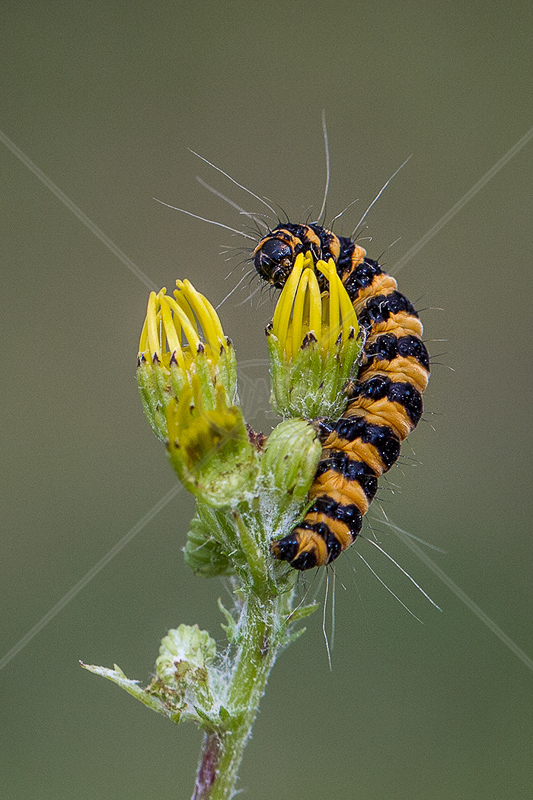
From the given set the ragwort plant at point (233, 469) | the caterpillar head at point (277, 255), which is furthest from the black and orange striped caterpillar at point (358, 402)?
the ragwort plant at point (233, 469)

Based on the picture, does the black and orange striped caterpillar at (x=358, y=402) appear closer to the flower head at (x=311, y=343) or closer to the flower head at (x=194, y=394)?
the flower head at (x=311, y=343)

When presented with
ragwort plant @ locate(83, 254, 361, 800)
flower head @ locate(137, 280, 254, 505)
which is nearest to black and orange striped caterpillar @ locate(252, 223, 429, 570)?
ragwort plant @ locate(83, 254, 361, 800)

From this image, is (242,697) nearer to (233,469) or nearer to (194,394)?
(233,469)

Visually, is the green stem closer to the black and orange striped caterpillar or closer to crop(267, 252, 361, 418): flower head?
the black and orange striped caterpillar

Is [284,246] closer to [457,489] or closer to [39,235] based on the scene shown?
[457,489]

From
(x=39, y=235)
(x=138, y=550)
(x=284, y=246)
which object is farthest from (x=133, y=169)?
(x=284, y=246)

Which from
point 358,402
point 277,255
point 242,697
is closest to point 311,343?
point 358,402
